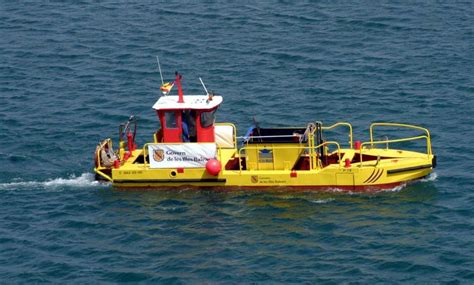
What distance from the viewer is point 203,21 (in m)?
59.2

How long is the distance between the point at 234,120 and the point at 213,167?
26.2 ft

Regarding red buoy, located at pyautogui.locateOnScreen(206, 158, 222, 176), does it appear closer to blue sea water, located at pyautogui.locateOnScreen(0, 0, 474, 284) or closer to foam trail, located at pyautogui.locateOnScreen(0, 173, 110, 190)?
blue sea water, located at pyautogui.locateOnScreen(0, 0, 474, 284)

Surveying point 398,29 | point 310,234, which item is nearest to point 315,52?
point 398,29

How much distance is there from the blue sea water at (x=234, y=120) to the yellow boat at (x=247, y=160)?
1.59ft

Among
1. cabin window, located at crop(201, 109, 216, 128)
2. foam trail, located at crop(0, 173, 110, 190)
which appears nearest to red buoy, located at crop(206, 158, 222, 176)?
cabin window, located at crop(201, 109, 216, 128)

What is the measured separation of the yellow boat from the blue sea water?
0.48m

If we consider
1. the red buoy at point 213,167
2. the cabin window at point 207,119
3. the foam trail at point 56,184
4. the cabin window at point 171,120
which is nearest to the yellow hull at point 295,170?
the red buoy at point 213,167

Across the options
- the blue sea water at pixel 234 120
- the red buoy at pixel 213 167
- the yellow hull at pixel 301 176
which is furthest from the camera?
the red buoy at pixel 213 167

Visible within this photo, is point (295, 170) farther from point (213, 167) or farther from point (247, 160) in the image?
point (213, 167)

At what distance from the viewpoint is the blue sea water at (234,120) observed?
34594 millimetres

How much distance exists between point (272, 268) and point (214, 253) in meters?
2.12

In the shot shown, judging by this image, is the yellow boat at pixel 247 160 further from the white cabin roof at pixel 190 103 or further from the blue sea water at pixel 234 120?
the blue sea water at pixel 234 120

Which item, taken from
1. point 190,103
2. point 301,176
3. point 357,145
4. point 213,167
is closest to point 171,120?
point 190,103

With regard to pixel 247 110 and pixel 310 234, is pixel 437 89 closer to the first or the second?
pixel 247 110
